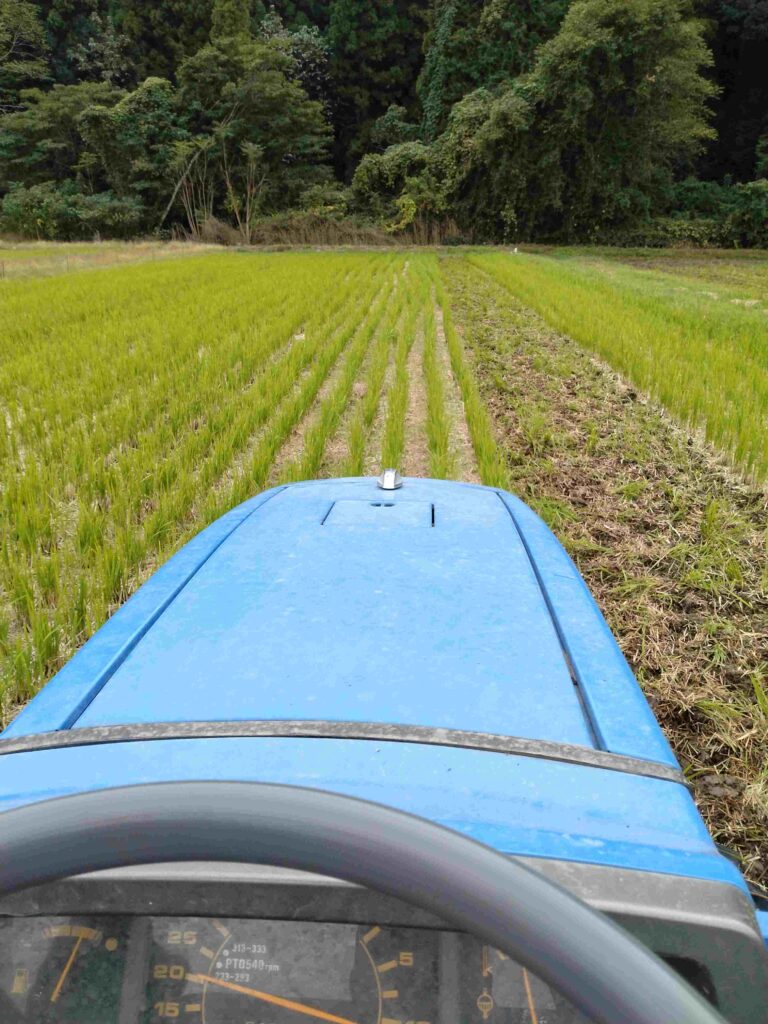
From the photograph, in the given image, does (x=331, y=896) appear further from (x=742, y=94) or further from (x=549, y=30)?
(x=742, y=94)

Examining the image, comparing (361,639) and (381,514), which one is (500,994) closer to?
(361,639)

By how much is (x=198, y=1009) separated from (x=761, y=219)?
2844 cm

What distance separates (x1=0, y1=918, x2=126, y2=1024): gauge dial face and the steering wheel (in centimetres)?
23

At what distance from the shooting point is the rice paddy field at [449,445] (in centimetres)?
226

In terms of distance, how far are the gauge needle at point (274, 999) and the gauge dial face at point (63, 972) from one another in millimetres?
72

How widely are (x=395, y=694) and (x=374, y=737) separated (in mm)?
98

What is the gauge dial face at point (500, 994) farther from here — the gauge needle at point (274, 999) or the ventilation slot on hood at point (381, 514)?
the ventilation slot on hood at point (381, 514)

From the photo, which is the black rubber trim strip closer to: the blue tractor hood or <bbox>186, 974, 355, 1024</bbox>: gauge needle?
the blue tractor hood

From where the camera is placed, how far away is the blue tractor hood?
0.69m

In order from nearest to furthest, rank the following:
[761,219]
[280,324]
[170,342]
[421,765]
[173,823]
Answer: [173,823] → [421,765] → [170,342] → [280,324] → [761,219]

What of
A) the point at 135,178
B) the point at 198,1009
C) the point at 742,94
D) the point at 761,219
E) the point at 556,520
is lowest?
the point at 556,520

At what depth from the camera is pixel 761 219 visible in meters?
23.8

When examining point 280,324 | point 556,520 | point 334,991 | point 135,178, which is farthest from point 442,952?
point 135,178

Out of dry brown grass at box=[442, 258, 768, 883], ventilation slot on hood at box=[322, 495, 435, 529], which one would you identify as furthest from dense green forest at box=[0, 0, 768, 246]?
ventilation slot on hood at box=[322, 495, 435, 529]
